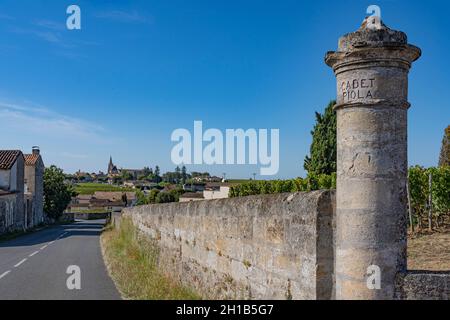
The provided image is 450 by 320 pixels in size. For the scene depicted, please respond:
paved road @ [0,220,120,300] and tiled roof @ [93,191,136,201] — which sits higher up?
paved road @ [0,220,120,300]

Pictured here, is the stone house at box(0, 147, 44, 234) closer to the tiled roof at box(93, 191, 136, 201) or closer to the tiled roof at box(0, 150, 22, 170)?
the tiled roof at box(0, 150, 22, 170)

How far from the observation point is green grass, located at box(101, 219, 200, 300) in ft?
28.4

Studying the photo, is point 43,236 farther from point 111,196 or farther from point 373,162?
point 111,196

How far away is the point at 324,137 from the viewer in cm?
4678

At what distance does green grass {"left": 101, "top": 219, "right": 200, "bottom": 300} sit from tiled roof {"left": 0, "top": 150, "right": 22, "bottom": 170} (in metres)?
22.2

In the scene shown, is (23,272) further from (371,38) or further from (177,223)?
(371,38)

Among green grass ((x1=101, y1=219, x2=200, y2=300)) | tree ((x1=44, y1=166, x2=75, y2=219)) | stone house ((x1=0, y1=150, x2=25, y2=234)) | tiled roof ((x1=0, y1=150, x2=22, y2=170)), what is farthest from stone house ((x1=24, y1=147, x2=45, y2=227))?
green grass ((x1=101, y1=219, x2=200, y2=300))

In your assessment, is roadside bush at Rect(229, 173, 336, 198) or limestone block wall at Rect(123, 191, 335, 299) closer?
limestone block wall at Rect(123, 191, 335, 299)

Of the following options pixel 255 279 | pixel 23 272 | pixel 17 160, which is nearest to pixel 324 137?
pixel 17 160

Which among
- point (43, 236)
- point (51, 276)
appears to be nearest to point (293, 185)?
point (43, 236)

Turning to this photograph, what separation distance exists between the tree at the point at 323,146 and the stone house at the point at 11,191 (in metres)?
25.1

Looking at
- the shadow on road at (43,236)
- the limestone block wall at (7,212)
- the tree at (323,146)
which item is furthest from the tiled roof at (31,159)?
the tree at (323,146)

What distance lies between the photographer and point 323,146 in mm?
46000
